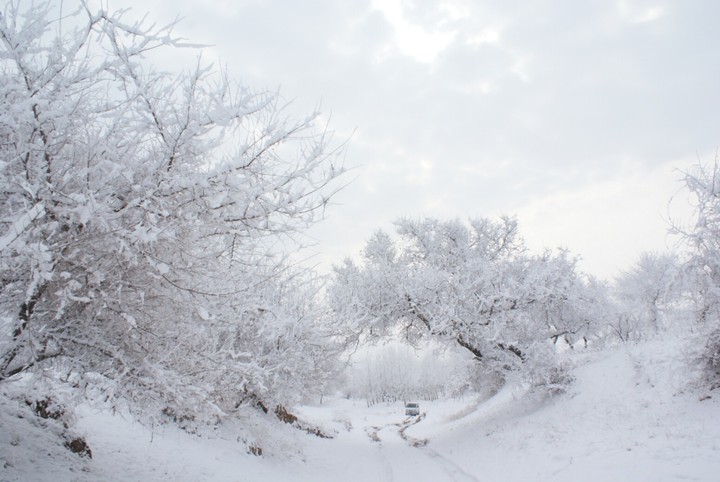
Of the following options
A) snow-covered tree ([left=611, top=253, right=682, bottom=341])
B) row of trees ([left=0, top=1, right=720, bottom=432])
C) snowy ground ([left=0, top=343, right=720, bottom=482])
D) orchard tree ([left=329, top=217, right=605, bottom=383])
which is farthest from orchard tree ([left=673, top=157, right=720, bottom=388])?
snow-covered tree ([left=611, top=253, right=682, bottom=341])

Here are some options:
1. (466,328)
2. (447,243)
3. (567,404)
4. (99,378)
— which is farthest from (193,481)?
(447,243)

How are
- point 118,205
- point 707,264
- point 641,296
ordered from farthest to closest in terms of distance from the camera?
point 641,296, point 707,264, point 118,205

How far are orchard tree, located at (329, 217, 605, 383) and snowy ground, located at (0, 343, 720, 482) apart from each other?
6.78 ft

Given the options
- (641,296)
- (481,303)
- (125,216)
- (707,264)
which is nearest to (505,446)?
(481,303)

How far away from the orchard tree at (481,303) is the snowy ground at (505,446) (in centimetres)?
207

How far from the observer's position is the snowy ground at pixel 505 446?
742cm

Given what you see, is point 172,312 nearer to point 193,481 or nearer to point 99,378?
point 99,378

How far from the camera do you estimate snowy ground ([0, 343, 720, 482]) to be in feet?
24.3

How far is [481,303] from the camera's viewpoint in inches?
625

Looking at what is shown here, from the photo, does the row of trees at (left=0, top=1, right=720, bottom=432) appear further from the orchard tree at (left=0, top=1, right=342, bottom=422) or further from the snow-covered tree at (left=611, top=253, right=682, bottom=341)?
the snow-covered tree at (left=611, top=253, right=682, bottom=341)

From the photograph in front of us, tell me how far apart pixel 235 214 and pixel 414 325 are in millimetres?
14835

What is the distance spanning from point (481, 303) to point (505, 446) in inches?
196

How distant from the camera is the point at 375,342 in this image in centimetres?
1836

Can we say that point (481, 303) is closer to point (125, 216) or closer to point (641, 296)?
point (125, 216)
